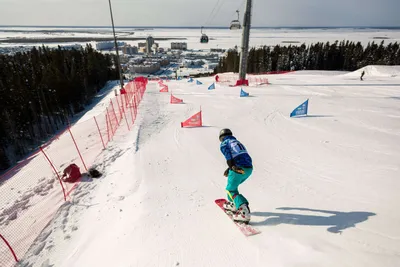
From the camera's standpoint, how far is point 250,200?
5297mm

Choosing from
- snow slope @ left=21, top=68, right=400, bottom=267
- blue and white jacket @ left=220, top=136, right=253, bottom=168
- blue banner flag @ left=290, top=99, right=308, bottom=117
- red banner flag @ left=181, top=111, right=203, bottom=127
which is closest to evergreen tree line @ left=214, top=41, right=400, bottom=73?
blue banner flag @ left=290, top=99, right=308, bottom=117

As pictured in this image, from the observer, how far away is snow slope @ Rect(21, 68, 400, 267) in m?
3.73

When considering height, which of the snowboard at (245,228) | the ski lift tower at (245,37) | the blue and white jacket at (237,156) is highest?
the ski lift tower at (245,37)

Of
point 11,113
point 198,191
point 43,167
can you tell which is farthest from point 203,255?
point 11,113

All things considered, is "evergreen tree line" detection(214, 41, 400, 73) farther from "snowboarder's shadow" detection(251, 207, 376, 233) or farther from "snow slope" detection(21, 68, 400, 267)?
"snowboarder's shadow" detection(251, 207, 376, 233)

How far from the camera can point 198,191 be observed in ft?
19.0

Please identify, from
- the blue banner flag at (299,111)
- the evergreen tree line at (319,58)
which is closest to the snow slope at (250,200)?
the blue banner flag at (299,111)

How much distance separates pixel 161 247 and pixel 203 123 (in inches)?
320

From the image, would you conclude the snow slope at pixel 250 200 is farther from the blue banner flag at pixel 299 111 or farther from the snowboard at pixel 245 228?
the blue banner flag at pixel 299 111

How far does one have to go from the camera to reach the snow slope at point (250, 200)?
3.73 metres

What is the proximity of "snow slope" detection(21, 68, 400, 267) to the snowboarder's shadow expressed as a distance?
20 millimetres

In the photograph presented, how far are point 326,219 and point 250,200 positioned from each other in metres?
1.62

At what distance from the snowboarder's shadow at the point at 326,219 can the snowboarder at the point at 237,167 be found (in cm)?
51

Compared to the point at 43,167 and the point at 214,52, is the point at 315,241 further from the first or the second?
the point at 214,52
